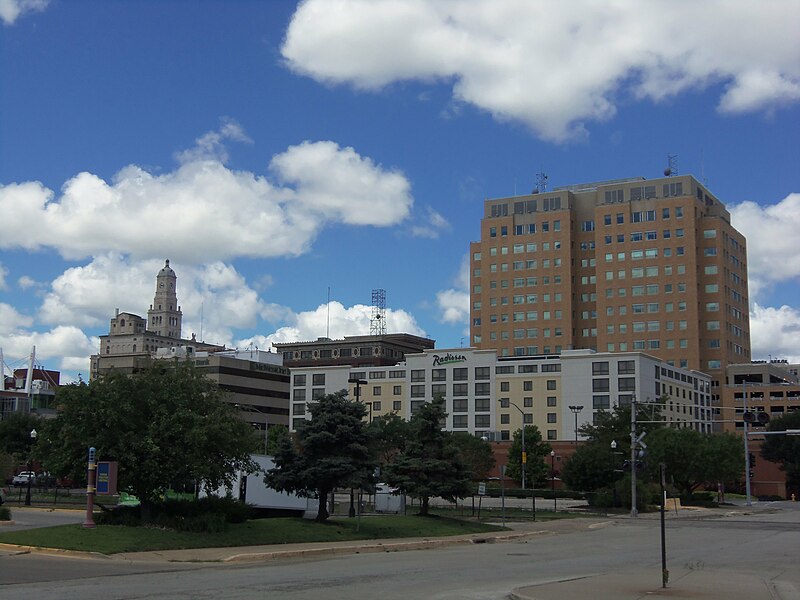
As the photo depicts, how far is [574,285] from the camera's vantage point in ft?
511

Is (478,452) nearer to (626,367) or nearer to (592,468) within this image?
(626,367)

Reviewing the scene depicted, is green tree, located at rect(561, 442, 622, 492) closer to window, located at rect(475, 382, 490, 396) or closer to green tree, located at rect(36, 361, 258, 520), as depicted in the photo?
green tree, located at rect(36, 361, 258, 520)

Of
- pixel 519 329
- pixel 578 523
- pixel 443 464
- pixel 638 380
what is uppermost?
pixel 519 329

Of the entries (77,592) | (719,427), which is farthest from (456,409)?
(77,592)

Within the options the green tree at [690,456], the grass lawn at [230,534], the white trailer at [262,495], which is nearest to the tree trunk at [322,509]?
the grass lawn at [230,534]

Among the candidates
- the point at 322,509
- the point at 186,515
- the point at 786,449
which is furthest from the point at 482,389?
the point at 186,515

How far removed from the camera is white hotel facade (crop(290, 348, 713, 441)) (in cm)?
12056

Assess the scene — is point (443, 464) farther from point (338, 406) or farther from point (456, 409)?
point (456, 409)

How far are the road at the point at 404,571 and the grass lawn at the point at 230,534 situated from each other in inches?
70.7

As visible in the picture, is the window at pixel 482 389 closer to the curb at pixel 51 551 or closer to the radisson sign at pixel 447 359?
the radisson sign at pixel 447 359

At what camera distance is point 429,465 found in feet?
A: 136

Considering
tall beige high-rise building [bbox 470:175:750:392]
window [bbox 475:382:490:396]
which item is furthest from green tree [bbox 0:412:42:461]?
tall beige high-rise building [bbox 470:175:750:392]

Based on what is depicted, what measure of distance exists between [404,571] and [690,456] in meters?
60.6

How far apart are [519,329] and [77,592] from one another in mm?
141019
